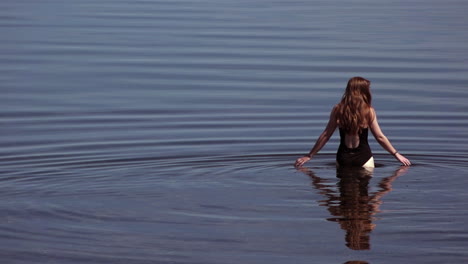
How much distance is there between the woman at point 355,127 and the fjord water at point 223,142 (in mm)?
218

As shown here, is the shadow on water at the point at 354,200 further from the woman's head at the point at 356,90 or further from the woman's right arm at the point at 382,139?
the woman's head at the point at 356,90

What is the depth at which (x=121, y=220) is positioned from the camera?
990 cm

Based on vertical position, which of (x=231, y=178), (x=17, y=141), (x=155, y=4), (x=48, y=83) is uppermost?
(x=155, y=4)

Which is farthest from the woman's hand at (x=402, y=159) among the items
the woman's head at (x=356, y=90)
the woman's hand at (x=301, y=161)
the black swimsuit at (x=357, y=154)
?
the woman's hand at (x=301, y=161)

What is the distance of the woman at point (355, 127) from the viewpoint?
39.5 ft

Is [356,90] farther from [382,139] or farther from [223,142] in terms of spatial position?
[223,142]

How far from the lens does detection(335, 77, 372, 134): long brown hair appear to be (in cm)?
1203

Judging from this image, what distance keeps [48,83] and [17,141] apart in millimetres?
5500

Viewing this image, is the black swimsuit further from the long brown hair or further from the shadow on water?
the long brown hair

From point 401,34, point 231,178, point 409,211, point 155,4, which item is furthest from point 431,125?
point 155,4

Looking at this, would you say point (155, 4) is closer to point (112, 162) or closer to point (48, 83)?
point (48, 83)

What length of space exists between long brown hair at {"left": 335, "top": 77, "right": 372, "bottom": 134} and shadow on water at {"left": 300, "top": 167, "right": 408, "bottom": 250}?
59 cm

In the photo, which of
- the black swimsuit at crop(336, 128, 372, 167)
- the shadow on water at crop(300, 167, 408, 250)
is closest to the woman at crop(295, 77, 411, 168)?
the black swimsuit at crop(336, 128, 372, 167)

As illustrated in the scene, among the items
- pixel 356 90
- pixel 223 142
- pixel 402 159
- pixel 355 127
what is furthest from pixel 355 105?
pixel 223 142
